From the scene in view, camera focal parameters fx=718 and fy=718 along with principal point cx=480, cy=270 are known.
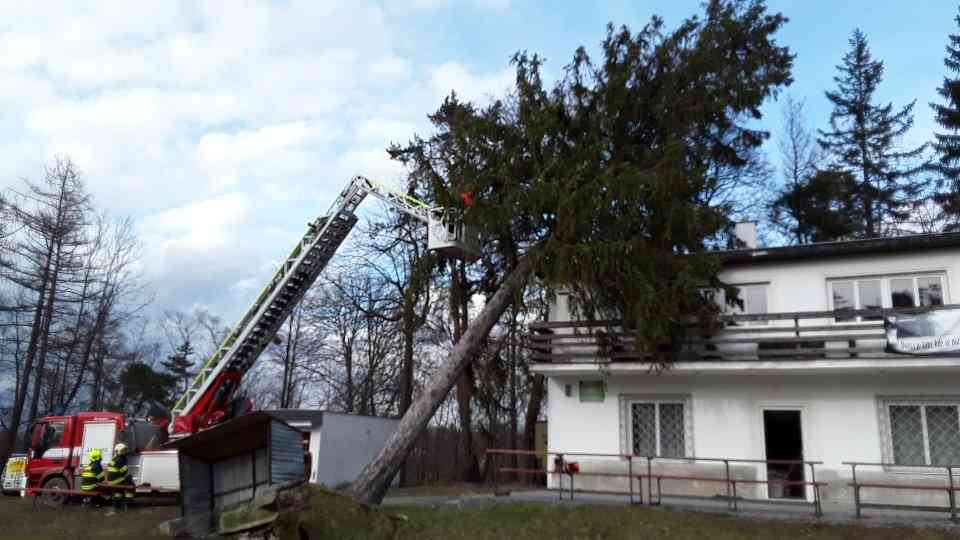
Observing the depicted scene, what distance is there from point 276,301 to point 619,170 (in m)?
10.1

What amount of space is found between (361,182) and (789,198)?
19.3 metres

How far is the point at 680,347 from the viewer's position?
Answer: 17.2 meters

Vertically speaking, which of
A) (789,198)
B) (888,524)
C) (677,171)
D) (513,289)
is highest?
(789,198)

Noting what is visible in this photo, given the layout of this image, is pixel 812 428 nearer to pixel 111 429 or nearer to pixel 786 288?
pixel 786 288

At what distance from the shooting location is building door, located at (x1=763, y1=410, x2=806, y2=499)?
55.1 ft

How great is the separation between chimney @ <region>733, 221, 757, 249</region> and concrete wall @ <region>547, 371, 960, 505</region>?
6.18 metres

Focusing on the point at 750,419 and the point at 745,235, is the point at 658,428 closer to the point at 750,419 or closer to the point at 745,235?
the point at 750,419

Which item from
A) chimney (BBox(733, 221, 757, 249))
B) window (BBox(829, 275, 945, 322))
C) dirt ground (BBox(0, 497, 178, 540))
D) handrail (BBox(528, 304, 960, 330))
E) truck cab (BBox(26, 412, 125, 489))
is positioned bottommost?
dirt ground (BBox(0, 497, 178, 540))

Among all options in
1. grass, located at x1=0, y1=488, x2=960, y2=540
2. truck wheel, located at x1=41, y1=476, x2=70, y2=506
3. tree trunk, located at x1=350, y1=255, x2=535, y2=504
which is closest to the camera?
grass, located at x1=0, y1=488, x2=960, y2=540

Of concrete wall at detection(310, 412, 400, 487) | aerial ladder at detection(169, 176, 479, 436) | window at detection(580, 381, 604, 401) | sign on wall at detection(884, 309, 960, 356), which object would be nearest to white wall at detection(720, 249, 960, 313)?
sign on wall at detection(884, 309, 960, 356)

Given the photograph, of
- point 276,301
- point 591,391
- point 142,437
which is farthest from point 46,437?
point 591,391

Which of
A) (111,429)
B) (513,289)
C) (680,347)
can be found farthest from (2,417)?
(680,347)

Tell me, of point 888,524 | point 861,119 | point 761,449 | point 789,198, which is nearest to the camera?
point 888,524

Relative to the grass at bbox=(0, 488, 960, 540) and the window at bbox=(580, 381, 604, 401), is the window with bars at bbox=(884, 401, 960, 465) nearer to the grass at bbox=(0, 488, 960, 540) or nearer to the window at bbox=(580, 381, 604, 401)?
the grass at bbox=(0, 488, 960, 540)
